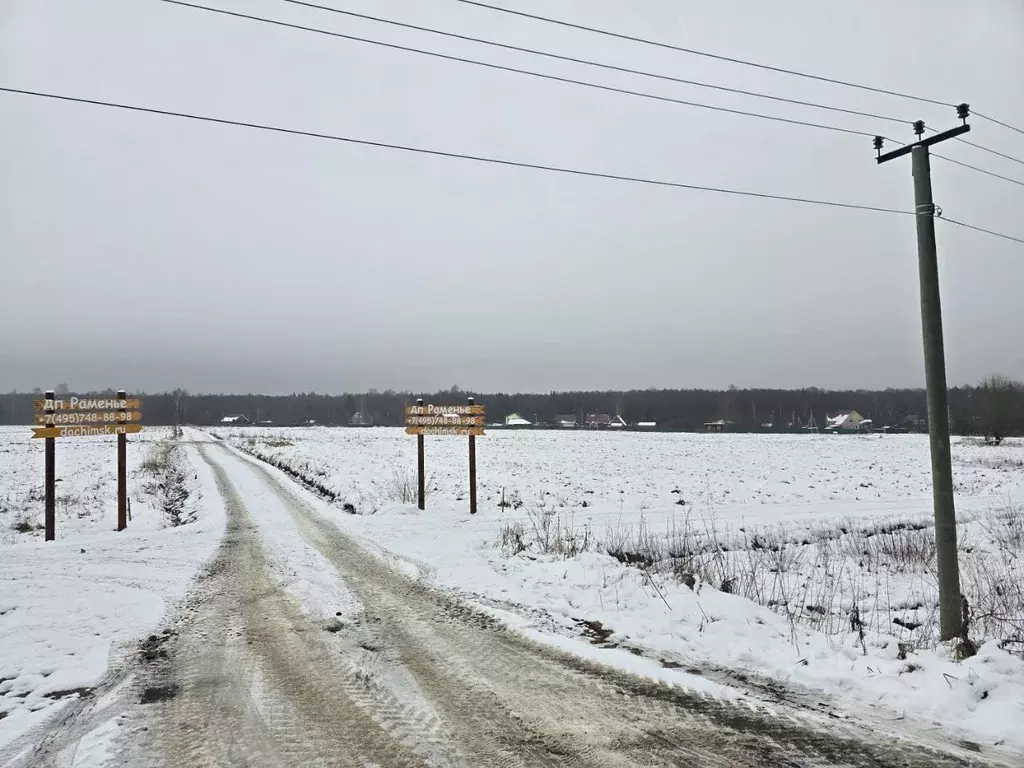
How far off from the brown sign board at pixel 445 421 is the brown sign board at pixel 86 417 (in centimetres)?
623

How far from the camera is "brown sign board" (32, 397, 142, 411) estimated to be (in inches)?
483

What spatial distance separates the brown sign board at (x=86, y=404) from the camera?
1227 centimetres

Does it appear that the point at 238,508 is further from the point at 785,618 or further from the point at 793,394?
the point at 793,394

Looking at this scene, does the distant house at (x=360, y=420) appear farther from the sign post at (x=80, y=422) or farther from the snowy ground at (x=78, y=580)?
the sign post at (x=80, y=422)

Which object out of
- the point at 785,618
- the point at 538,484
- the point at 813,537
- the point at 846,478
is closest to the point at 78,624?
the point at 785,618

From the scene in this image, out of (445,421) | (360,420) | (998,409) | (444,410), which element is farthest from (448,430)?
(360,420)

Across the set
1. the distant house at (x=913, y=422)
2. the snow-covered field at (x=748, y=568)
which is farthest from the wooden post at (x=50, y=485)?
the distant house at (x=913, y=422)

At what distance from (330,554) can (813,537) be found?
10.8 m

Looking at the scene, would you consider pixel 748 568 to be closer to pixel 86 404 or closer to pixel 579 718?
pixel 579 718

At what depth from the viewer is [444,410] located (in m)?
16.1

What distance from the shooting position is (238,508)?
1531 centimetres

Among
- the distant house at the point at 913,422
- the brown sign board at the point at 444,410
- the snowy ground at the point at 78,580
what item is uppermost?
the brown sign board at the point at 444,410

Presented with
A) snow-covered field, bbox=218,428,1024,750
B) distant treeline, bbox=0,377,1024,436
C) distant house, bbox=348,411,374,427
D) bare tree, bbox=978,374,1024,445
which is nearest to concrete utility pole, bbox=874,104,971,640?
snow-covered field, bbox=218,428,1024,750

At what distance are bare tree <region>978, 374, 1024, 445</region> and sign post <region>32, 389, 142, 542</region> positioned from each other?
60923 mm
